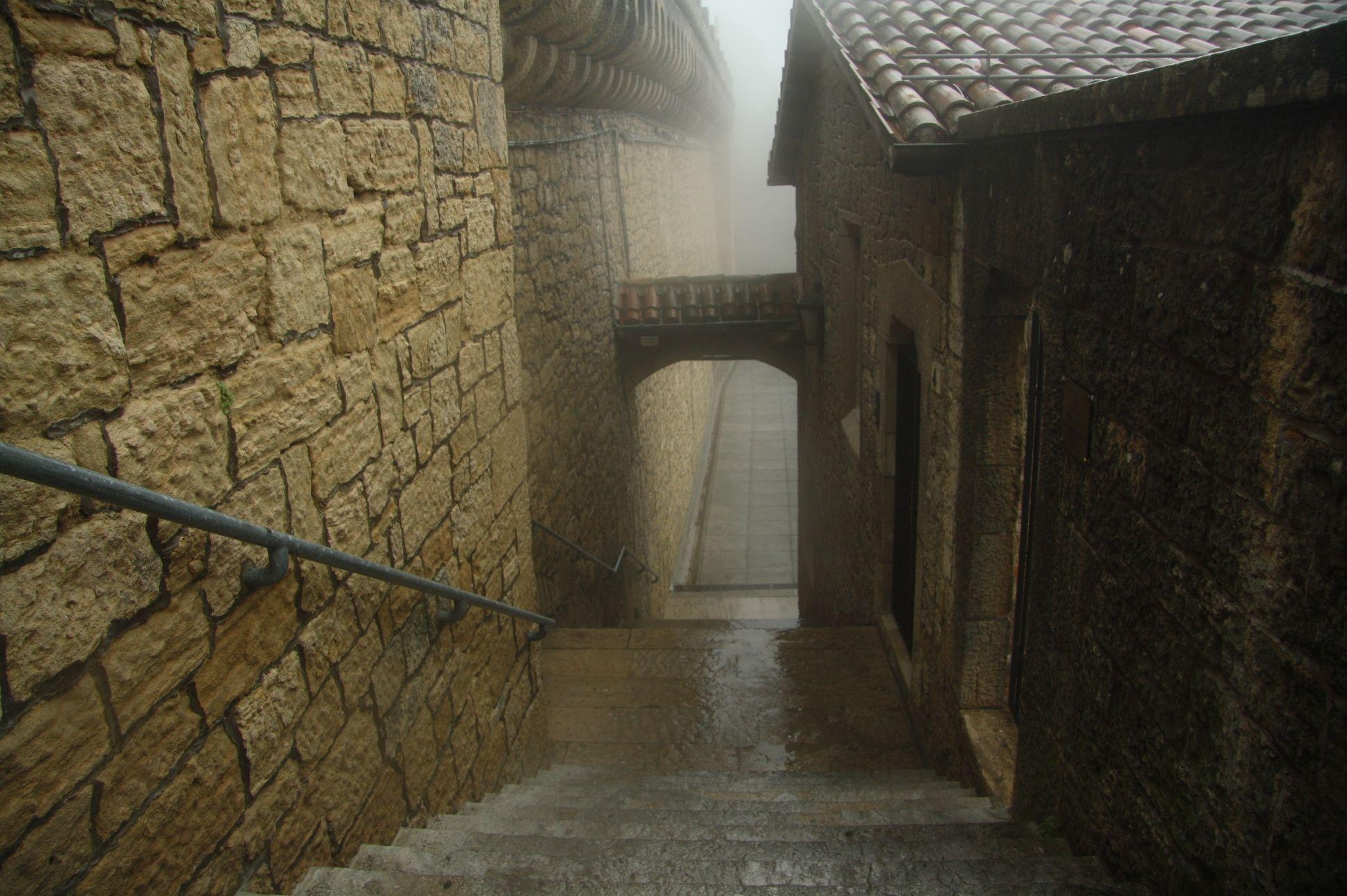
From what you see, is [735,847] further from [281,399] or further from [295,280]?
[295,280]

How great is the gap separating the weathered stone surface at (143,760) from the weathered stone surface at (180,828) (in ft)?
0.11

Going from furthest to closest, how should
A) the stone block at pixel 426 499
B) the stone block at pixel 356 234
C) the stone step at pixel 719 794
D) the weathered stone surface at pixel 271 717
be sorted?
the stone step at pixel 719 794, the stone block at pixel 426 499, the stone block at pixel 356 234, the weathered stone surface at pixel 271 717

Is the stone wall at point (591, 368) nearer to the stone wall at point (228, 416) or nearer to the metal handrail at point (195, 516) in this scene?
the stone wall at point (228, 416)

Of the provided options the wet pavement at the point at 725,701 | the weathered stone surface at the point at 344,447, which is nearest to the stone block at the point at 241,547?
the weathered stone surface at the point at 344,447

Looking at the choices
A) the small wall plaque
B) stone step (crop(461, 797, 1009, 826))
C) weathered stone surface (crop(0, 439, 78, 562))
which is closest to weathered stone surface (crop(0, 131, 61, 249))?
weathered stone surface (crop(0, 439, 78, 562))

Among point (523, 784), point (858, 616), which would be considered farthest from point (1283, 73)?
point (858, 616)

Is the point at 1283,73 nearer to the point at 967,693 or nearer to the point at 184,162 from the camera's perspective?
the point at 184,162

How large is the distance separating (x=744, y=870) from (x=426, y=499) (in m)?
1.32

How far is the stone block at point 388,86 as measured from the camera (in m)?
2.36

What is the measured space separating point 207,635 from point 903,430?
399 cm

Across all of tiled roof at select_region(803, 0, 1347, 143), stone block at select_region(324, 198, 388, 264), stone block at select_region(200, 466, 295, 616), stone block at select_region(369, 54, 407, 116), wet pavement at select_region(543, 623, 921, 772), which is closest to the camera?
stone block at select_region(200, 466, 295, 616)

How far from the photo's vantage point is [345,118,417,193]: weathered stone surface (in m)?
2.25

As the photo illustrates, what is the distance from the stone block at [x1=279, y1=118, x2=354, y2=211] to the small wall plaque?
5.86 feet

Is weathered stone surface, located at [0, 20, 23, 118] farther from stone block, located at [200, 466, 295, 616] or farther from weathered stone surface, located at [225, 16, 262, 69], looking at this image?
stone block, located at [200, 466, 295, 616]
